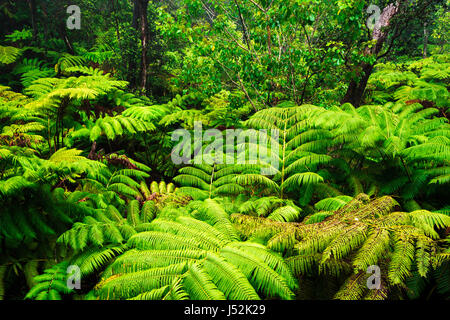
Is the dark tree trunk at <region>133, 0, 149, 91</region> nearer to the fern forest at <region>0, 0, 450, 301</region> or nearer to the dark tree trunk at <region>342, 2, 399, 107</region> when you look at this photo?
the fern forest at <region>0, 0, 450, 301</region>

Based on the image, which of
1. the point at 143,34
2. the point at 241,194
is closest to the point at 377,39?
the point at 241,194

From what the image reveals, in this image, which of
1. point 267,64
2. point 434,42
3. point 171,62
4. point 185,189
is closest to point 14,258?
point 185,189

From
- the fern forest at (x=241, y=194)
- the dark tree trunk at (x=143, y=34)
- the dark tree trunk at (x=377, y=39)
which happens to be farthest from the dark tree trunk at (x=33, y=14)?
the dark tree trunk at (x=377, y=39)

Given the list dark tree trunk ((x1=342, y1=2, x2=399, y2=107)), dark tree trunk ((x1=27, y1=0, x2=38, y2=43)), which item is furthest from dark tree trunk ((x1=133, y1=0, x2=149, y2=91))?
dark tree trunk ((x1=342, y1=2, x2=399, y2=107))

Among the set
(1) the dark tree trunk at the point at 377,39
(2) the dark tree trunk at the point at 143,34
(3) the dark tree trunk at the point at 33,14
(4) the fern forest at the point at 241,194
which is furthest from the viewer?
(3) the dark tree trunk at the point at 33,14

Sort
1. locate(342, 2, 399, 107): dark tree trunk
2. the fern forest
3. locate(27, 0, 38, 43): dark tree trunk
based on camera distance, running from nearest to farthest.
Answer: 1. the fern forest
2. locate(342, 2, 399, 107): dark tree trunk
3. locate(27, 0, 38, 43): dark tree trunk

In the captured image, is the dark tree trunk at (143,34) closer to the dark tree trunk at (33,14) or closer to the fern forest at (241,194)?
the fern forest at (241,194)

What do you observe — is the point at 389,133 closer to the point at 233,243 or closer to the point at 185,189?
the point at 233,243

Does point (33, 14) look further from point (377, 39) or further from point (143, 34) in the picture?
point (377, 39)

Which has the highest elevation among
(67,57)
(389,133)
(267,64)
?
(67,57)

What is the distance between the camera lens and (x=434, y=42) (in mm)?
14258

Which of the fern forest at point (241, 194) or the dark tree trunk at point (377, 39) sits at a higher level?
the dark tree trunk at point (377, 39)

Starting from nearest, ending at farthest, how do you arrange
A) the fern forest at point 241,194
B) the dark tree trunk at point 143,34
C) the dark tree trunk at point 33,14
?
the fern forest at point 241,194
the dark tree trunk at point 143,34
the dark tree trunk at point 33,14

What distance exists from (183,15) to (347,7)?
233cm
